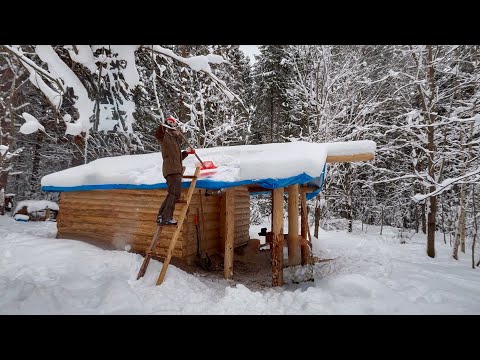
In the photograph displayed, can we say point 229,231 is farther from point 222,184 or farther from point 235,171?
point 235,171

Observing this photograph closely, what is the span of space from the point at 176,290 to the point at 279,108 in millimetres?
22073

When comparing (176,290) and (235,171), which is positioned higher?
(235,171)

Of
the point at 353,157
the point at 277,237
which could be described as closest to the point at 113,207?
the point at 277,237

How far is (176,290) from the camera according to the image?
210 inches

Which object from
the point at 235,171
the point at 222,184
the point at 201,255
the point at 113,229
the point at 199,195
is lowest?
the point at 201,255

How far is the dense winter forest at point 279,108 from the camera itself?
153 inches

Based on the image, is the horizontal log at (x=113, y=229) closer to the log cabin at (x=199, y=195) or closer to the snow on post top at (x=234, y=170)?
the log cabin at (x=199, y=195)

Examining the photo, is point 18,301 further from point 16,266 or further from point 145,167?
point 145,167

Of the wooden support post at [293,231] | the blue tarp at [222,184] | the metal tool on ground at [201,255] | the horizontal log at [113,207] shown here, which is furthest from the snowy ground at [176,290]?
the blue tarp at [222,184]

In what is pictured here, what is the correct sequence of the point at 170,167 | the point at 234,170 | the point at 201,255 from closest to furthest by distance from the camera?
1. the point at 170,167
2. the point at 234,170
3. the point at 201,255
